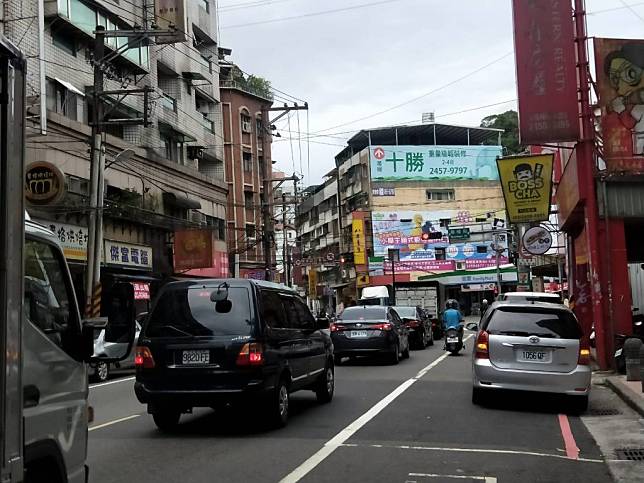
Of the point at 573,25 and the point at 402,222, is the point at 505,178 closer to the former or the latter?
the point at 573,25

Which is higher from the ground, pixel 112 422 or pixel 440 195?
pixel 440 195

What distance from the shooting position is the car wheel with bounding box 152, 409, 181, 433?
9.50 meters

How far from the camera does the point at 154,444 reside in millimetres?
8648

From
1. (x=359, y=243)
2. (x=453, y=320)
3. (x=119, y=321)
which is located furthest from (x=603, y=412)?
(x=359, y=243)

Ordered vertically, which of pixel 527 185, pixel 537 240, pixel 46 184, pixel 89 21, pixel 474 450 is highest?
pixel 89 21

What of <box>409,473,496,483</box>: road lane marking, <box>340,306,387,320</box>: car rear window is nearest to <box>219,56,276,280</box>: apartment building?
<box>340,306,387,320</box>: car rear window

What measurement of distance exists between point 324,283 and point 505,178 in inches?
3050

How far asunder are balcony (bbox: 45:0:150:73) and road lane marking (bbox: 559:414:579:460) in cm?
1989

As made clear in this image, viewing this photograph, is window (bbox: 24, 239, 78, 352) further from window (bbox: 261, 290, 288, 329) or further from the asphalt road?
Result: window (bbox: 261, 290, 288, 329)

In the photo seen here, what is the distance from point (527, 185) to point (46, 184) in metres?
13.9

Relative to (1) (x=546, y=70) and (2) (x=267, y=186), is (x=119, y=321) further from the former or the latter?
(2) (x=267, y=186)

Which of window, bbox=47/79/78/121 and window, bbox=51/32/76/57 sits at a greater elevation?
window, bbox=51/32/76/57

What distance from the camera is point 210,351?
8938mm

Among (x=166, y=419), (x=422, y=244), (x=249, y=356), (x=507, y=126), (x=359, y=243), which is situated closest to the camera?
(x=249, y=356)
